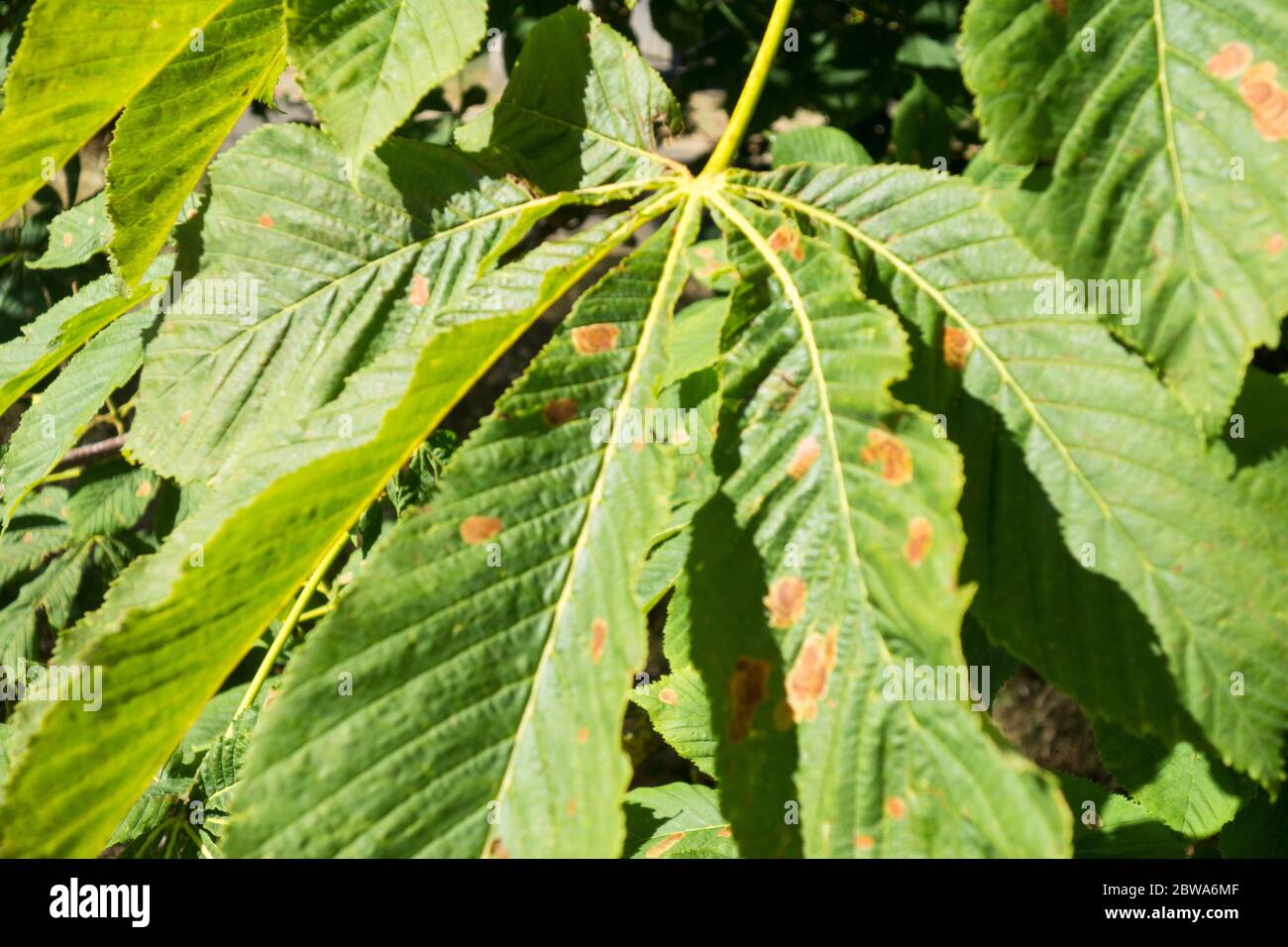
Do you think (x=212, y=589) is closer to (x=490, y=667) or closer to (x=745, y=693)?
(x=490, y=667)

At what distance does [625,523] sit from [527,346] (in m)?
4.11

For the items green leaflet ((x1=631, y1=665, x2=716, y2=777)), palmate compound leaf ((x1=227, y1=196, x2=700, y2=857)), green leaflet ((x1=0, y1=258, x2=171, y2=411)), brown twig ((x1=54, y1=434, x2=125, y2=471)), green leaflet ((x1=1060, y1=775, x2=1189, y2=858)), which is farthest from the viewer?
brown twig ((x1=54, y1=434, x2=125, y2=471))

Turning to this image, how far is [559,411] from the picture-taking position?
812 millimetres

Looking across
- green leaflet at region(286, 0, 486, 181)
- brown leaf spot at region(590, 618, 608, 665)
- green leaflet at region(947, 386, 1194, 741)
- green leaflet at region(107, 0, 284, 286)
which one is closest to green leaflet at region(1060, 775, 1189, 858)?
green leaflet at region(947, 386, 1194, 741)

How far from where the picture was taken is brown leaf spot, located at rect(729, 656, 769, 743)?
2.55 feet

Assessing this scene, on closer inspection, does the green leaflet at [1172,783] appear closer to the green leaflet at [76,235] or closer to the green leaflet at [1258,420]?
the green leaflet at [1258,420]

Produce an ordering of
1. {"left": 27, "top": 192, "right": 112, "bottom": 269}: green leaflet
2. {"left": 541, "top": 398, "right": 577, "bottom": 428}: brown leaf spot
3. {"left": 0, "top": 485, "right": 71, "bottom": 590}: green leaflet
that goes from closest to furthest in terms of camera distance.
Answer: {"left": 541, "top": 398, "right": 577, "bottom": 428}: brown leaf spot < {"left": 27, "top": 192, "right": 112, "bottom": 269}: green leaflet < {"left": 0, "top": 485, "right": 71, "bottom": 590}: green leaflet

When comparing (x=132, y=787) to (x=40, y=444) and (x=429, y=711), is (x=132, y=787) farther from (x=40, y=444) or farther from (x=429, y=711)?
(x=40, y=444)

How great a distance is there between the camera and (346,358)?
3.35ft

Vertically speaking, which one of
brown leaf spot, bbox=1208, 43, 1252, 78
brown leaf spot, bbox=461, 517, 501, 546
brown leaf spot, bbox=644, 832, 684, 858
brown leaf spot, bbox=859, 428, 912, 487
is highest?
brown leaf spot, bbox=1208, 43, 1252, 78

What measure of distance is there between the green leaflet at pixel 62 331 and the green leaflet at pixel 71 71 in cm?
19

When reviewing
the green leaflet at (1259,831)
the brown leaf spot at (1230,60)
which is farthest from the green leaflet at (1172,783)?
the brown leaf spot at (1230,60)

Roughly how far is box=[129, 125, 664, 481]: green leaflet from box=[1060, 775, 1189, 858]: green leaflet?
3.20ft

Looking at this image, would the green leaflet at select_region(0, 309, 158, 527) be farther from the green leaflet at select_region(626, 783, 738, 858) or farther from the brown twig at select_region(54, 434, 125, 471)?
the green leaflet at select_region(626, 783, 738, 858)
